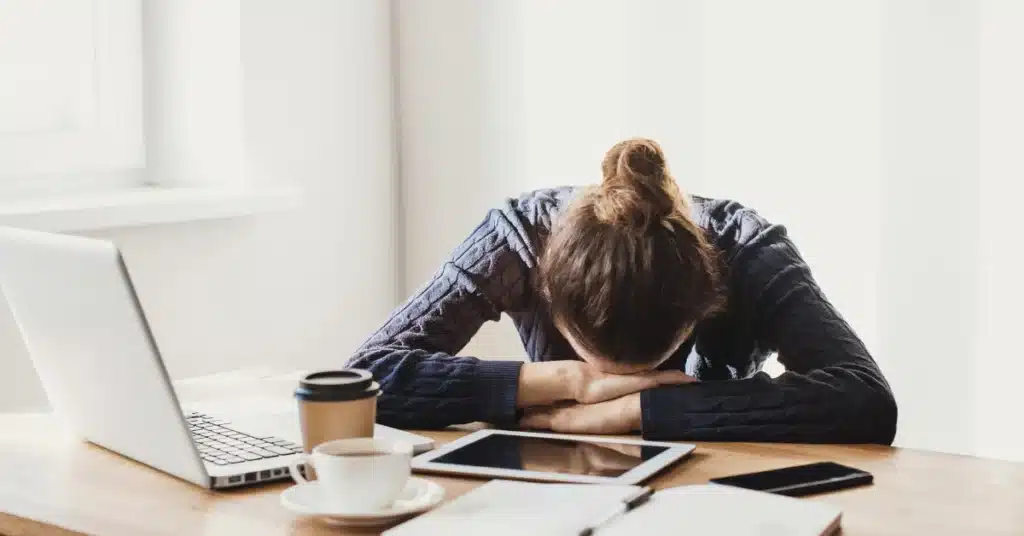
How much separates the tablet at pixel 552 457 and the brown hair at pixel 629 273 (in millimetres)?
145

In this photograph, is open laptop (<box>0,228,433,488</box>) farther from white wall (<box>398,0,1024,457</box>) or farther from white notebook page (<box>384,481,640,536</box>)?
white wall (<box>398,0,1024,457</box>)

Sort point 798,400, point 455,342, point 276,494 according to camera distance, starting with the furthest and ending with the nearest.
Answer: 1. point 455,342
2. point 798,400
3. point 276,494

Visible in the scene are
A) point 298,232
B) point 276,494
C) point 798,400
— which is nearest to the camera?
point 276,494

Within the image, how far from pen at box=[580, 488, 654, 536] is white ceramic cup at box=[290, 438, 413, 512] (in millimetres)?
186

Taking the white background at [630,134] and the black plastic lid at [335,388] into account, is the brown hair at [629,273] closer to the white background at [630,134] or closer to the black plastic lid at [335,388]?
the black plastic lid at [335,388]

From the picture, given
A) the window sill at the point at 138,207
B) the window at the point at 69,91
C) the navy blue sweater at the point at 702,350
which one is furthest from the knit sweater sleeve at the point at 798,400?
the window at the point at 69,91

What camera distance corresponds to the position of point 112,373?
4.78ft

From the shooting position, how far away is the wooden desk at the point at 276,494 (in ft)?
4.26

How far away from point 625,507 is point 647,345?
44 centimetres

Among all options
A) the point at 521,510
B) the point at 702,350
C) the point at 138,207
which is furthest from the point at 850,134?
the point at 521,510

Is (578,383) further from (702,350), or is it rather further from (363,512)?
(363,512)

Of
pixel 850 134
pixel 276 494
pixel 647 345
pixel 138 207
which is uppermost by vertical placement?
pixel 850 134

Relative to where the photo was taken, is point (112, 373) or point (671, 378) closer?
point (112, 373)

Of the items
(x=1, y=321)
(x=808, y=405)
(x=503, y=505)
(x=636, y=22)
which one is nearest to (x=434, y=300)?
(x=808, y=405)
